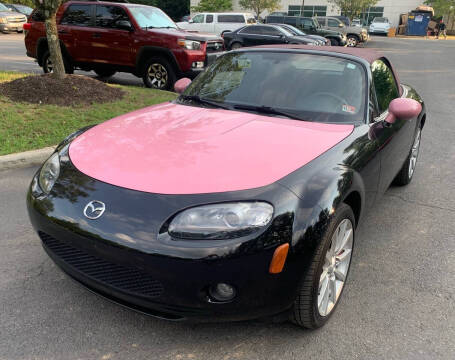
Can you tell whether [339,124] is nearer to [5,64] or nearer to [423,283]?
[423,283]

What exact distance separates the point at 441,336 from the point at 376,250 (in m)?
0.99

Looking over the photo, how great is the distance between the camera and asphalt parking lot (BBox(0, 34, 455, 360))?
2.19m

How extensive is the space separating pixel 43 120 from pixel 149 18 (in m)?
4.74

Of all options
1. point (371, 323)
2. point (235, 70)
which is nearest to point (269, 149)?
point (371, 323)

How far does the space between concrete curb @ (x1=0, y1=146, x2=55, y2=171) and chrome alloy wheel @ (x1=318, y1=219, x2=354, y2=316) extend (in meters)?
3.87

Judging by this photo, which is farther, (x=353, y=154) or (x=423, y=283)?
(x=423, y=283)

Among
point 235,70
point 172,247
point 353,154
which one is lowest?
point 172,247

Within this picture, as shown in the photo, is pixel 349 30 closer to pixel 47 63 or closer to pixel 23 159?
pixel 47 63

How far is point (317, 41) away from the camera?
17.3 m

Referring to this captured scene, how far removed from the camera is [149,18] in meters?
9.62

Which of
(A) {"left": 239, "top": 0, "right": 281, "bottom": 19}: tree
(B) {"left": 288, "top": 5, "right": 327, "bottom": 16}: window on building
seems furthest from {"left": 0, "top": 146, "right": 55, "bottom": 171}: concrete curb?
(B) {"left": 288, "top": 5, "right": 327, "bottom": 16}: window on building

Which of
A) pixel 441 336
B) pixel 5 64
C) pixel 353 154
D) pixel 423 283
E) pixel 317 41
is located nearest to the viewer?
pixel 441 336

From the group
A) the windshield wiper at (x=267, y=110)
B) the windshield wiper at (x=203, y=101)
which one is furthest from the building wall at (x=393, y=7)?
the windshield wiper at (x=267, y=110)

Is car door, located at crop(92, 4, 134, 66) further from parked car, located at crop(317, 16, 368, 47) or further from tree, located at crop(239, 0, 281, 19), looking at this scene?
tree, located at crop(239, 0, 281, 19)
